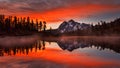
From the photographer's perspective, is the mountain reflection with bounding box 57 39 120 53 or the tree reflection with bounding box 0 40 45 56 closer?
the tree reflection with bounding box 0 40 45 56

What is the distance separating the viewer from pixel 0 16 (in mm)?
166125

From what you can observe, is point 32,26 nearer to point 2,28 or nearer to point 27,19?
point 27,19

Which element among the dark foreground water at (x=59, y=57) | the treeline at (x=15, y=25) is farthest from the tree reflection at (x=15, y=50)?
the treeline at (x=15, y=25)

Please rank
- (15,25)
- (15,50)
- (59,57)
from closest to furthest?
(59,57), (15,50), (15,25)

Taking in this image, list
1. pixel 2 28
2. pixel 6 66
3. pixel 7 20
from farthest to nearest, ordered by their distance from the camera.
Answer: pixel 7 20 → pixel 2 28 → pixel 6 66

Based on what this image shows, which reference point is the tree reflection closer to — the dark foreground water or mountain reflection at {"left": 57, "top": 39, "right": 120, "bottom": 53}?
the dark foreground water

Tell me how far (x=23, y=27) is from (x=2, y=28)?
2417 centimetres

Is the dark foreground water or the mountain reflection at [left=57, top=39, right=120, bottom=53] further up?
the dark foreground water

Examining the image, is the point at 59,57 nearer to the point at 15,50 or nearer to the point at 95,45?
the point at 15,50

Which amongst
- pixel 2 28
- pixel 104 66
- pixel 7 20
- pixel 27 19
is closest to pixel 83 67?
pixel 104 66

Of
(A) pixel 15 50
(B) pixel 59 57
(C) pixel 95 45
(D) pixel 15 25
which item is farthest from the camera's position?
(D) pixel 15 25

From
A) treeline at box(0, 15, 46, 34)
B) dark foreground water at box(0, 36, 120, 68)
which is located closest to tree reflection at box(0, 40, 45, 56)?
dark foreground water at box(0, 36, 120, 68)

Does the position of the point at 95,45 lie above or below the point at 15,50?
below

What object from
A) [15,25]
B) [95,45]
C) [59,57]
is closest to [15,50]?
[59,57]
